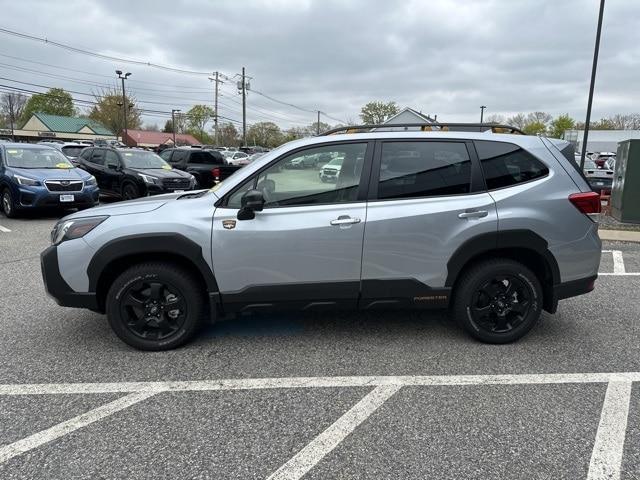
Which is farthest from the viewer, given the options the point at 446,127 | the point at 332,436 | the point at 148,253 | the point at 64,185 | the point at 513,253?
the point at 64,185

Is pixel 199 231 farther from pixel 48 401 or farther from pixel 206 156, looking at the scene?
pixel 206 156

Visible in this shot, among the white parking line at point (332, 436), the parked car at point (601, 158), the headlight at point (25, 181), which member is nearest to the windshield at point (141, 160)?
the headlight at point (25, 181)

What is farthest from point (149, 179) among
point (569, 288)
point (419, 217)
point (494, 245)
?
point (569, 288)

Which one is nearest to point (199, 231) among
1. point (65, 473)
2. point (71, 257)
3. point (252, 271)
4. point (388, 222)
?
point (252, 271)

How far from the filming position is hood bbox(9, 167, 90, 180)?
10047 millimetres

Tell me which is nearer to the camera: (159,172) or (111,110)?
(159,172)

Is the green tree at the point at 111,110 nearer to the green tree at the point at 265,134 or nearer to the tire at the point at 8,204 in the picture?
the green tree at the point at 265,134

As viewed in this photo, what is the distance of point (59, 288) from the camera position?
3604 mm

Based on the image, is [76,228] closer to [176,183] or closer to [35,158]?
[176,183]

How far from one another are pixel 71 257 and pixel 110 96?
8239 centimetres

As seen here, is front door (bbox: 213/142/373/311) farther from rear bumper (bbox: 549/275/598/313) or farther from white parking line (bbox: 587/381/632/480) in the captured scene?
white parking line (bbox: 587/381/632/480)

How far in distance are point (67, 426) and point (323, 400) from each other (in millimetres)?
1551

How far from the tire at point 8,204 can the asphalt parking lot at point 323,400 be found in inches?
276

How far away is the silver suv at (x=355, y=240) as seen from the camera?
3.53 m
